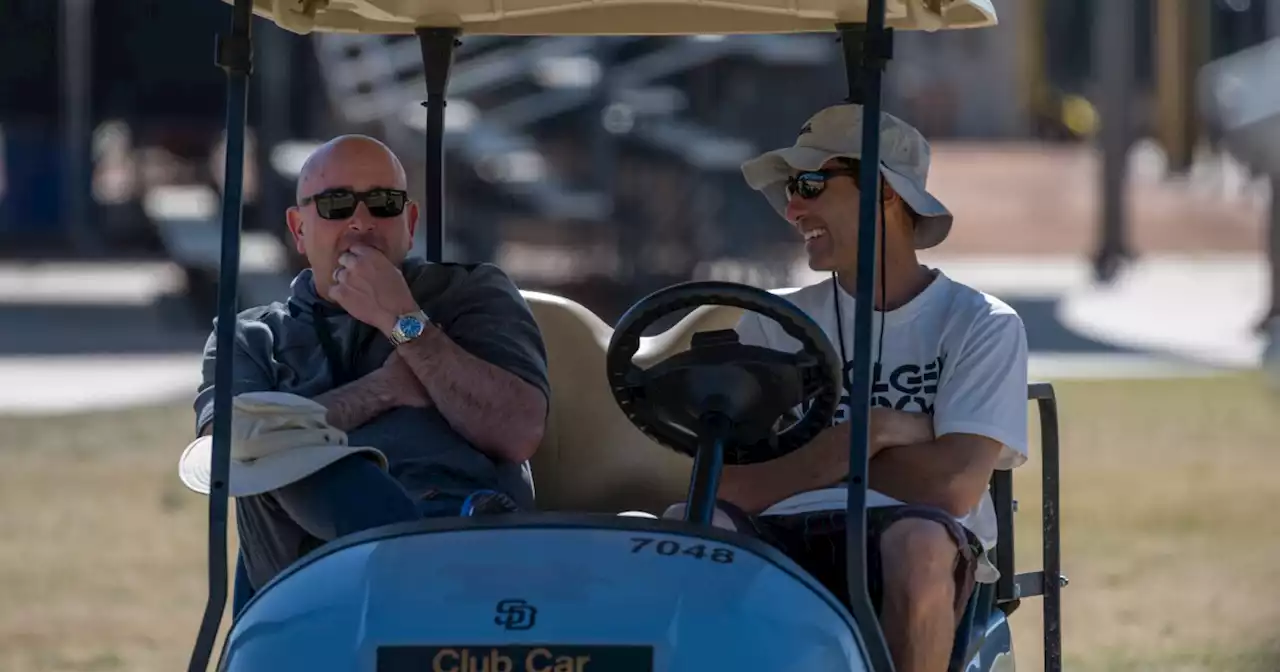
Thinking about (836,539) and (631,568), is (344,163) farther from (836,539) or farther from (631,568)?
(631,568)

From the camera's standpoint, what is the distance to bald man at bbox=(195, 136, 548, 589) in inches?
136

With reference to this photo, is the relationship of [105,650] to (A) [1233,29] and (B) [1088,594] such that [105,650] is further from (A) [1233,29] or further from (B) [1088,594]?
(A) [1233,29]

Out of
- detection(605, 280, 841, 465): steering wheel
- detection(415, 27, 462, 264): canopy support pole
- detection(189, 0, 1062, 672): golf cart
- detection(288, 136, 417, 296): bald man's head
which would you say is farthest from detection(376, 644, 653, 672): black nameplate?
detection(415, 27, 462, 264): canopy support pole

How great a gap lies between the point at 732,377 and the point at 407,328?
2.37 feet

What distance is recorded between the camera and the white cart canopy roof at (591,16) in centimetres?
351

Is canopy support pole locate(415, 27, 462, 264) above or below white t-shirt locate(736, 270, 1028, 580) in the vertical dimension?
above

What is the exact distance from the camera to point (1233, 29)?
31250mm

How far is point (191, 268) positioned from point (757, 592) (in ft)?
44.5

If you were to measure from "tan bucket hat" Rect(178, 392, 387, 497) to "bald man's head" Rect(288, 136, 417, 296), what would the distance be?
0.53 metres

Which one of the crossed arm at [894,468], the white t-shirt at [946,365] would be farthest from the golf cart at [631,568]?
the white t-shirt at [946,365]

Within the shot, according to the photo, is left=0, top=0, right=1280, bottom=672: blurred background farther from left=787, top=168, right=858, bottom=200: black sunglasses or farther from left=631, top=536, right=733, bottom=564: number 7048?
left=631, top=536, right=733, bottom=564: number 7048

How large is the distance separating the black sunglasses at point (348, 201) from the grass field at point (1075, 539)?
8.01 ft

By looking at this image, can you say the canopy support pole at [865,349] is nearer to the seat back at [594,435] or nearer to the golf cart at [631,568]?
the golf cart at [631,568]

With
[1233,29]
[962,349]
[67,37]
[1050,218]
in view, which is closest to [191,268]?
[67,37]
